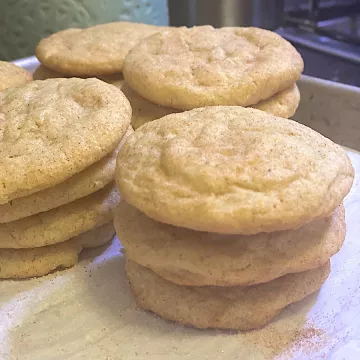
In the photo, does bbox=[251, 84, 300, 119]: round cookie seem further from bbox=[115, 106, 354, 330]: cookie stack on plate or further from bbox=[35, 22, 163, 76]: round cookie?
bbox=[35, 22, 163, 76]: round cookie

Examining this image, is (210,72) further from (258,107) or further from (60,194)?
(60,194)

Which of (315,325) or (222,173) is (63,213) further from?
(315,325)

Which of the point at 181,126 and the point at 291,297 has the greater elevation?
the point at 181,126

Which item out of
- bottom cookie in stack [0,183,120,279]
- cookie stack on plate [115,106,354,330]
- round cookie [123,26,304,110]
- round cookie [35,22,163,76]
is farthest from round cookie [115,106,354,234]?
round cookie [35,22,163,76]

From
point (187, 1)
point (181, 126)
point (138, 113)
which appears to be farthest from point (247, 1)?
point (181, 126)

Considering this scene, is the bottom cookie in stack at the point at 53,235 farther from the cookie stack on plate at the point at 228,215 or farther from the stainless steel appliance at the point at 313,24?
the stainless steel appliance at the point at 313,24

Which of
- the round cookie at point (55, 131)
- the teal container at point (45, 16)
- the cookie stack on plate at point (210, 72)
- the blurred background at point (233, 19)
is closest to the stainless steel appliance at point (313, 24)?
the blurred background at point (233, 19)

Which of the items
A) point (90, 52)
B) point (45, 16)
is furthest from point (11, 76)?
point (45, 16)
